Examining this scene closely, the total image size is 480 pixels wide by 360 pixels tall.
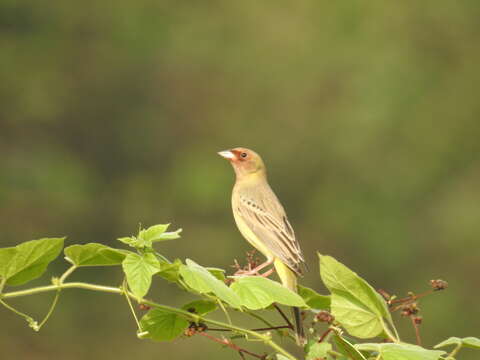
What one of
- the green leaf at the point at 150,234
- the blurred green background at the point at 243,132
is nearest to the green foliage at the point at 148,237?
the green leaf at the point at 150,234

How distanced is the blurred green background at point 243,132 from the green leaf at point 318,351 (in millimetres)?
15440

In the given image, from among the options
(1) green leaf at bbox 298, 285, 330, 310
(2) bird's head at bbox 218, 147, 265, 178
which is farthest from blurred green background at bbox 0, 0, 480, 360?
(1) green leaf at bbox 298, 285, 330, 310

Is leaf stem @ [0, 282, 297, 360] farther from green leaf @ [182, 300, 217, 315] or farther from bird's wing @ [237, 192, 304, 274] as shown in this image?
bird's wing @ [237, 192, 304, 274]

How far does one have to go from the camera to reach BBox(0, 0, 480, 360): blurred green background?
63.6ft

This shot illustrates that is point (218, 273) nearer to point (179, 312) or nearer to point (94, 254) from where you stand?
point (179, 312)

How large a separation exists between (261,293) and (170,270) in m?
0.19

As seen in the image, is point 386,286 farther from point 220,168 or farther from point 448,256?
point 220,168

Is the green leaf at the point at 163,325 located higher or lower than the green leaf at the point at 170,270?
lower

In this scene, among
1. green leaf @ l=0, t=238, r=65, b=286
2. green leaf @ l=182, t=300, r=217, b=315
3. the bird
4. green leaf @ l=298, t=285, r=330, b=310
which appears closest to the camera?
green leaf @ l=0, t=238, r=65, b=286

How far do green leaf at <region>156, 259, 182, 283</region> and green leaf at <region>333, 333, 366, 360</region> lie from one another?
33cm

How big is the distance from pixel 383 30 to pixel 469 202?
542 centimetres

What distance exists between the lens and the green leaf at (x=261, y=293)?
71.6 inches

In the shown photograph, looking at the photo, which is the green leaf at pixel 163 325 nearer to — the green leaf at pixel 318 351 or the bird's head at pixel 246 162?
the green leaf at pixel 318 351

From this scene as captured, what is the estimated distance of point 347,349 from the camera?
1.81 meters
